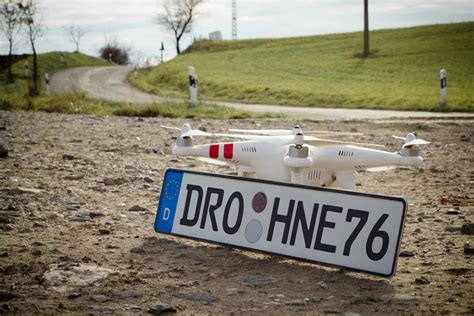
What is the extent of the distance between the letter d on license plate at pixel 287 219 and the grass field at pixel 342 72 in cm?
1405

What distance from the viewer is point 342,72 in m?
34.6

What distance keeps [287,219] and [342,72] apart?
1226 inches

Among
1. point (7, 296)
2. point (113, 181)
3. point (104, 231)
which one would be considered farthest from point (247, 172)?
point (113, 181)

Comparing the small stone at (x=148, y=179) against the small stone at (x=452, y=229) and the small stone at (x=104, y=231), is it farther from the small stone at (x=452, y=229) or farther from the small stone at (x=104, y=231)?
the small stone at (x=452, y=229)

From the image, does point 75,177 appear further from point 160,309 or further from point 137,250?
point 160,309

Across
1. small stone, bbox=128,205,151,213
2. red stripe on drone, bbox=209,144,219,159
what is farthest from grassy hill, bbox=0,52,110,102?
red stripe on drone, bbox=209,144,219,159

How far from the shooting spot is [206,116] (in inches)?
568

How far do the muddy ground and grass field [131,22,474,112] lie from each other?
12.0 metres

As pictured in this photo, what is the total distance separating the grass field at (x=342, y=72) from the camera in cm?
2262

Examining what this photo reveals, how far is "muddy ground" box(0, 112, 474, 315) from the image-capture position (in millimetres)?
3693

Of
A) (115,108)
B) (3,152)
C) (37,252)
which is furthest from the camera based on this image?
(115,108)

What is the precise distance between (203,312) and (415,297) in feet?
4.04

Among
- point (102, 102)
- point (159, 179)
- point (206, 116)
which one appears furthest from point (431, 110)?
point (159, 179)

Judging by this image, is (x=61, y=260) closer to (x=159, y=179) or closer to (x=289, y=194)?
(x=289, y=194)
